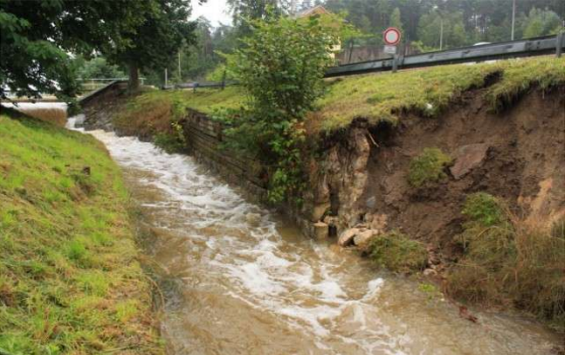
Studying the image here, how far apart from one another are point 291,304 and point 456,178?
2933 mm

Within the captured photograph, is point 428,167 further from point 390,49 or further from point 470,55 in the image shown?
point 390,49

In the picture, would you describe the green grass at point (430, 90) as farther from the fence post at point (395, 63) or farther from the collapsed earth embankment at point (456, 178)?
the fence post at point (395, 63)

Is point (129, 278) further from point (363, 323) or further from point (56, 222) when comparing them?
point (363, 323)

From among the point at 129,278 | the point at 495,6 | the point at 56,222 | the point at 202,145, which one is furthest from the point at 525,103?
the point at 495,6

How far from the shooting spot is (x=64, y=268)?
153 inches

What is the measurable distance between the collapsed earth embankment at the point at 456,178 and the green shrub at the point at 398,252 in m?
0.01

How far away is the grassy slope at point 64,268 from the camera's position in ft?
9.64

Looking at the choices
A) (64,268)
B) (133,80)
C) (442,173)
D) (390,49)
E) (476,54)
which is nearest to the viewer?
(64,268)

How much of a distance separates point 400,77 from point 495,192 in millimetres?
3711

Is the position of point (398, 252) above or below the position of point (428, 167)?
below

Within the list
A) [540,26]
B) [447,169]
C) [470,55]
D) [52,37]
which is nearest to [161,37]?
[52,37]

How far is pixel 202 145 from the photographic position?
13.3 m

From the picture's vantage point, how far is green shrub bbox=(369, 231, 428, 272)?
5.63 meters

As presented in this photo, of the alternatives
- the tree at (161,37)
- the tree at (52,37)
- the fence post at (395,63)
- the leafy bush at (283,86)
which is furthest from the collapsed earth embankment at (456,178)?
the tree at (161,37)
